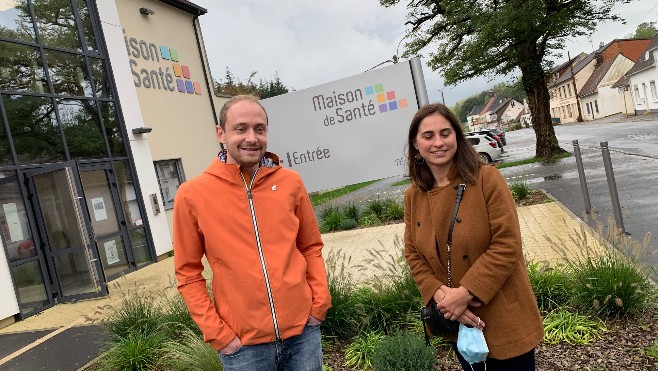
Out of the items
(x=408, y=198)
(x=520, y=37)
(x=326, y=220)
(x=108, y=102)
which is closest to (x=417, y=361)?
(x=408, y=198)

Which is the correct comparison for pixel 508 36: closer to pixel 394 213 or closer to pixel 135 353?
pixel 394 213

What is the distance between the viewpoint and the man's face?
214cm

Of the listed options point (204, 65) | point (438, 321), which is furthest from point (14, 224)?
point (204, 65)

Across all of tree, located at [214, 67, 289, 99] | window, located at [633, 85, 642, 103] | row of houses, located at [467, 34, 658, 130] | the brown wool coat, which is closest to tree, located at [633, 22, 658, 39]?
row of houses, located at [467, 34, 658, 130]

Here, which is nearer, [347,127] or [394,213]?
[347,127]

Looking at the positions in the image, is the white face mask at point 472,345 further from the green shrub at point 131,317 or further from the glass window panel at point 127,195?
the glass window panel at point 127,195

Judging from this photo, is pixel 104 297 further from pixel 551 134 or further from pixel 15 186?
pixel 551 134

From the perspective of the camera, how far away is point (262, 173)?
2197mm

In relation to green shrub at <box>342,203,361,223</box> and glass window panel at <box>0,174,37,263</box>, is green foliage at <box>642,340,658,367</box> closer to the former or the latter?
glass window panel at <box>0,174,37,263</box>

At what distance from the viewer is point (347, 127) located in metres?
8.49

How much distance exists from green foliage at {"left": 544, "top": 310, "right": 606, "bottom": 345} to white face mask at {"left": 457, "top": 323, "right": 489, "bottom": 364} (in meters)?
1.81

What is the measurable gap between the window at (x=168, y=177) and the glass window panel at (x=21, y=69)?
408 centimetres

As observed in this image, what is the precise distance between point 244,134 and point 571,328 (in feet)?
9.61

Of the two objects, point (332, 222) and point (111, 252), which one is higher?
point (111, 252)
